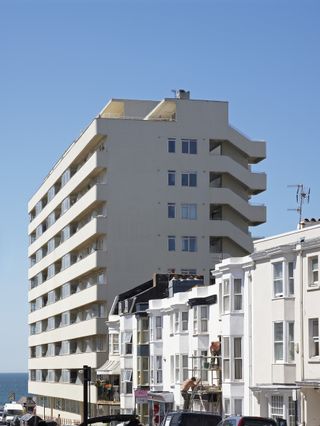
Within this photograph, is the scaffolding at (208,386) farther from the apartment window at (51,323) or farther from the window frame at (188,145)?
the apartment window at (51,323)

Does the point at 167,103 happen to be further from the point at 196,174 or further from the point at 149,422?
the point at 149,422

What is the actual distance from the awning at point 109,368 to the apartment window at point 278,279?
3535cm

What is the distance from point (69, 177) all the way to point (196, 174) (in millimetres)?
16307

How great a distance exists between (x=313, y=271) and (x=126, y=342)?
34.4 metres

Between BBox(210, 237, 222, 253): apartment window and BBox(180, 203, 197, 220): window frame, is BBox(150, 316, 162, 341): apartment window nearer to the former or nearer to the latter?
BBox(180, 203, 197, 220): window frame

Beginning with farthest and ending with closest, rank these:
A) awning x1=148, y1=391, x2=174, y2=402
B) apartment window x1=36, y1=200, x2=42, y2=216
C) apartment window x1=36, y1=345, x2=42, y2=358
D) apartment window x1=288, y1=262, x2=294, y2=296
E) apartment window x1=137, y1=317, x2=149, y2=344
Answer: apartment window x1=36, y1=200, x2=42, y2=216 < apartment window x1=36, y1=345, x2=42, y2=358 < apartment window x1=137, y1=317, x2=149, y2=344 < awning x1=148, y1=391, x2=174, y2=402 < apartment window x1=288, y1=262, x2=294, y2=296

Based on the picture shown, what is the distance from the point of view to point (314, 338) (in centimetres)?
5141

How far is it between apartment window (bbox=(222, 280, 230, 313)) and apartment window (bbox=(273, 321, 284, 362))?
19.9 ft

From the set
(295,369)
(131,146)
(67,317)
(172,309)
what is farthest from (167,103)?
(295,369)

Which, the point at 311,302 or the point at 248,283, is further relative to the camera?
the point at 248,283

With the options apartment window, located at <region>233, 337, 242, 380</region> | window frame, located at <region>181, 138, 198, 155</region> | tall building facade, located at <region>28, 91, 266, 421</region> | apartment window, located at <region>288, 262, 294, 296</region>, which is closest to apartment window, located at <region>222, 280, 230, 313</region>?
apartment window, located at <region>233, 337, 242, 380</region>

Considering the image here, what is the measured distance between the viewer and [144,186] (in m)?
96.1

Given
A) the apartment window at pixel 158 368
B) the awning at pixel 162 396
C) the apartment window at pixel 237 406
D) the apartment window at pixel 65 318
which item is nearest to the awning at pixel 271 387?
the apartment window at pixel 237 406

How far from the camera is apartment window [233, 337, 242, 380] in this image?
59.2 metres
